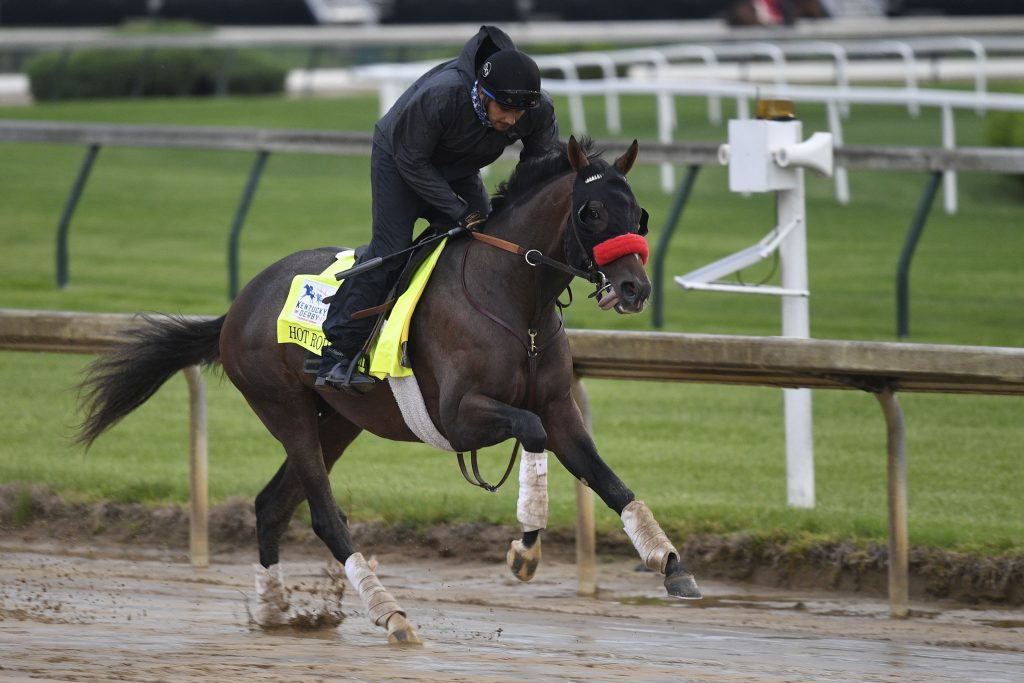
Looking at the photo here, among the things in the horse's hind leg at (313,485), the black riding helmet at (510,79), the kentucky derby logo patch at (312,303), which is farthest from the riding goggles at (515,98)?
the horse's hind leg at (313,485)

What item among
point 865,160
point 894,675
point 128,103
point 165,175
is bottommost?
point 894,675

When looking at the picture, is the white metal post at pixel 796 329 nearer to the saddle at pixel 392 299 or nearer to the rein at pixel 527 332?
the rein at pixel 527 332

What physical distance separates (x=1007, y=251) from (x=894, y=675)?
7995 millimetres

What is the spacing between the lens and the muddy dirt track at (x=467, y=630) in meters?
4.76

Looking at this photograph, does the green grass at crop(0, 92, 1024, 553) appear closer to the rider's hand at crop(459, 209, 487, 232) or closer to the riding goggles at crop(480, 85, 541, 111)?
the rider's hand at crop(459, 209, 487, 232)

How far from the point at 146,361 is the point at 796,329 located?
2.70m

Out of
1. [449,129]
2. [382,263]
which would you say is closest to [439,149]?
[449,129]

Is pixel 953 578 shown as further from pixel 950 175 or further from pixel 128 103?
pixel 128 103

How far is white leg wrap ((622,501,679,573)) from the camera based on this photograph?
5137mm

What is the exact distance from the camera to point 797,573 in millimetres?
6453

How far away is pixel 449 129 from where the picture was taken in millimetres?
5547

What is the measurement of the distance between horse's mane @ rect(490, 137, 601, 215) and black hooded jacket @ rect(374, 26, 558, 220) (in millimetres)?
103

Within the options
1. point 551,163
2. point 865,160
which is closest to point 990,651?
point 551,163

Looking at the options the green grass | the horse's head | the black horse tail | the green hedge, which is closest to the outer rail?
the black horse tail
